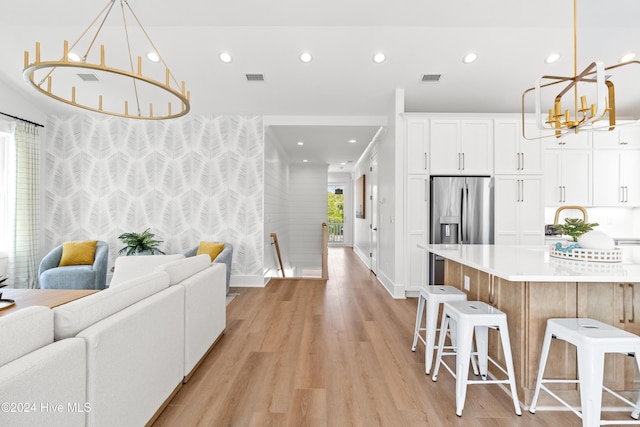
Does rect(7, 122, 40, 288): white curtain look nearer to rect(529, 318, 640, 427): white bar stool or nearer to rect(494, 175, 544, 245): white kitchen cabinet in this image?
rect(529, 318, 640, 427): white bar stool

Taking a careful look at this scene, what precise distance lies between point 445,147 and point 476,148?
442mm

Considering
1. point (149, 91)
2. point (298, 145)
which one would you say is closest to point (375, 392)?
point (149, 91)

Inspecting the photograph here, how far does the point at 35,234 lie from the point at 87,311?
16.4 feet

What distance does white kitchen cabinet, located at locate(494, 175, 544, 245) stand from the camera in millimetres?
4566

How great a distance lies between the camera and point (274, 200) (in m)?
6.54

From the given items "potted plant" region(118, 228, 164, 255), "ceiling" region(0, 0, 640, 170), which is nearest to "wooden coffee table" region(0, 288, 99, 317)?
"potted plant" region(118, 228, 164, 255)

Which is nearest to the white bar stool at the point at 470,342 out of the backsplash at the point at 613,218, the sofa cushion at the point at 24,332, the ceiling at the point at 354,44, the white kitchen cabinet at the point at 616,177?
the sofa cushion at the point at 24,332

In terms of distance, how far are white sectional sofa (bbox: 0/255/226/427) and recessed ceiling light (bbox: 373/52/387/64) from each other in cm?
325

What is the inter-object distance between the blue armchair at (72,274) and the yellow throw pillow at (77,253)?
9 centimetres

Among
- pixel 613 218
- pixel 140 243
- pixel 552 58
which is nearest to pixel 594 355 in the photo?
pixel 552 58

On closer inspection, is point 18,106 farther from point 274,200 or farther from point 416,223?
point 416,223

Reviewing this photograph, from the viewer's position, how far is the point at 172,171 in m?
5.34

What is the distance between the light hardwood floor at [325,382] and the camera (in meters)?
1.89

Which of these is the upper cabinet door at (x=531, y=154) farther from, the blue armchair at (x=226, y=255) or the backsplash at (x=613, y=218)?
the blue armchair at (x=226, y=255)
